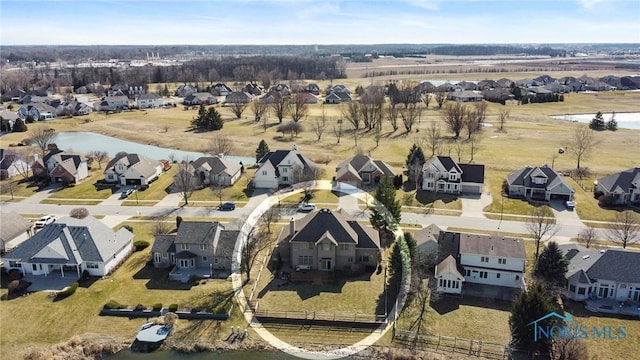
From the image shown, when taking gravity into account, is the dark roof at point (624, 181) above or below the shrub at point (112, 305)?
above

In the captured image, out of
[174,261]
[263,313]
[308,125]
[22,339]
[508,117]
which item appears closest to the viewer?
[22,339]

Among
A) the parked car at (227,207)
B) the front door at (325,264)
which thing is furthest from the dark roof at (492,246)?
the parked car at (227,207)

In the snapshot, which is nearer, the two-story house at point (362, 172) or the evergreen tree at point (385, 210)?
the evergreen tree at point (385, 210)

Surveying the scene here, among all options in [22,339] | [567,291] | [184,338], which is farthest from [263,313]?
[567,291]

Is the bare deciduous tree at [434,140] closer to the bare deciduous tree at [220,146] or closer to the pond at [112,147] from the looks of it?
the pond at [112,147]

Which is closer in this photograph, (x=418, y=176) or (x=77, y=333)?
(x=77, y=333)

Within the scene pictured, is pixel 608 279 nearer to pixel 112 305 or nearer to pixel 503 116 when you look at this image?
pixel 112 305

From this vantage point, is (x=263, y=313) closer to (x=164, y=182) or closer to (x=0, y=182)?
(x=164, y=182)

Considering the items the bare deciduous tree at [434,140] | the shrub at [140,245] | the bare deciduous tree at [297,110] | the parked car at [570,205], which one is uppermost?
the bare deciduous tree at [297,110]
